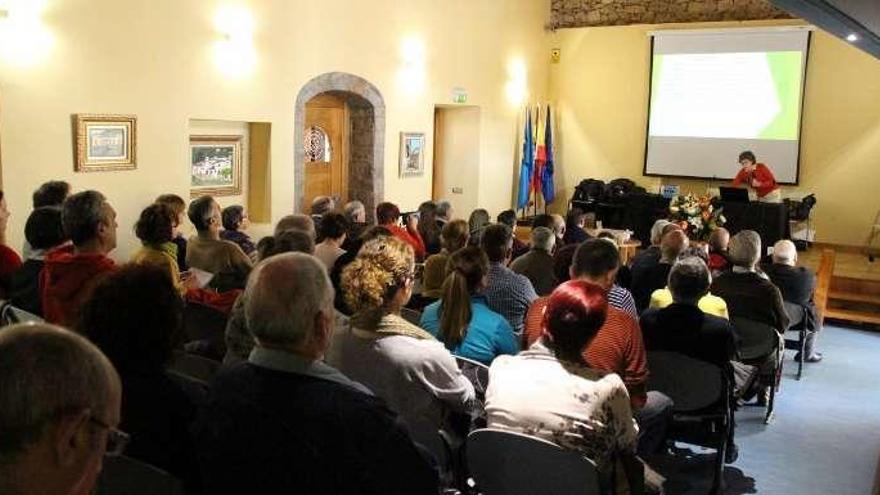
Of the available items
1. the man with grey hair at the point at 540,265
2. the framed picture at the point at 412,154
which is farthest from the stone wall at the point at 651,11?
the man with grey hair at the point at 540,265

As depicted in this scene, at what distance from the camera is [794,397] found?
5426 millimetres

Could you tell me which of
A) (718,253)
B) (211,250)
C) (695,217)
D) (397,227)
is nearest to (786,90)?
(695,217)

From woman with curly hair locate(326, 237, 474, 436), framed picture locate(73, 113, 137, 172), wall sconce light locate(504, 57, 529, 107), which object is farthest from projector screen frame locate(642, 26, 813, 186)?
woman with curly hair locate(326, 237, 474, 436)

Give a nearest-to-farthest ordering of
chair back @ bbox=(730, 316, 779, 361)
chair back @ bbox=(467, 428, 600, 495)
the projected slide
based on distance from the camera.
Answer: chair back @ bbox=(467, 428, 600, 495) < chair back @ bbox=(730, 316, 779, 361) < the projected slide

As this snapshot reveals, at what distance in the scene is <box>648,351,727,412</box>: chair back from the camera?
3.59 m

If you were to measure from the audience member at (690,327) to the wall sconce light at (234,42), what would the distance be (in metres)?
4.93

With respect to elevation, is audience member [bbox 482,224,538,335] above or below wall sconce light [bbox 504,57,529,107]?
below

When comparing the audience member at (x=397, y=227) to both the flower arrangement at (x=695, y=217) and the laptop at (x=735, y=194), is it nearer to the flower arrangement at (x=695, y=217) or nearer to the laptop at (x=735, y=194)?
the flower arrangement at (x=695, y=217)

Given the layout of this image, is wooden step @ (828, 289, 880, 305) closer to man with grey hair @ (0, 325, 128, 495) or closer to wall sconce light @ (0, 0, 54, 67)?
wall sconce light @ (0, 0, 54, 67)

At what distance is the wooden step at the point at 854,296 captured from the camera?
8.16 meters

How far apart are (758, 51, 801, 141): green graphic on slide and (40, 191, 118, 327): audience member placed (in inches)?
381

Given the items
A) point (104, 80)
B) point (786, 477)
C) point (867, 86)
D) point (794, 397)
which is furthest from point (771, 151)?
point (104, 80)

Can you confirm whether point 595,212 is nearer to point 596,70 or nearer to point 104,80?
point 596,70

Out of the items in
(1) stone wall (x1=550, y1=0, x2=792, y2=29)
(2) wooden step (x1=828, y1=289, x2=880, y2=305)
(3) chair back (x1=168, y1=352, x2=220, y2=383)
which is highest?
(1) stone wall (x1=550, y1=0, x2=792, y2=29)
